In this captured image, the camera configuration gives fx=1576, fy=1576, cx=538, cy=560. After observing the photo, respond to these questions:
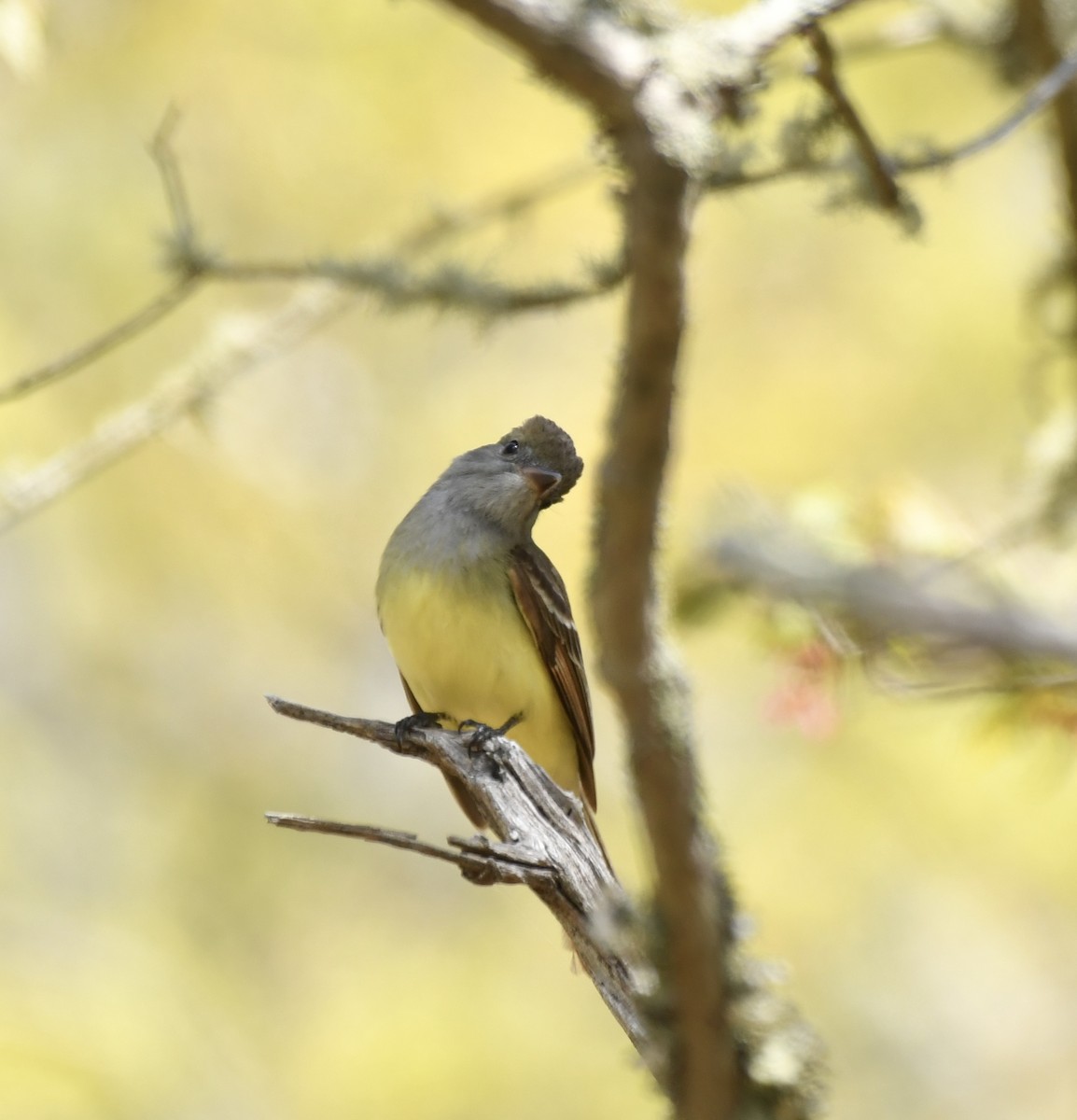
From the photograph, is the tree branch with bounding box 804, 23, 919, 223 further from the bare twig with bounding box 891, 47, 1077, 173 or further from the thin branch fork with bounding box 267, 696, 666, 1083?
the thin branch fork with bounding box 267, 696, 666, 1083

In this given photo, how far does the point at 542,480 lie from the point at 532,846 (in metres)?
0.95

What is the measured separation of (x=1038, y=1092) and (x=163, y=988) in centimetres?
467

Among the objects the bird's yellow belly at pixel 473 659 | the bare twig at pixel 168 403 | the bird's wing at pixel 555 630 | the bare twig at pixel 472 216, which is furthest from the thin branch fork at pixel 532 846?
the bare twig at pixel 472 216

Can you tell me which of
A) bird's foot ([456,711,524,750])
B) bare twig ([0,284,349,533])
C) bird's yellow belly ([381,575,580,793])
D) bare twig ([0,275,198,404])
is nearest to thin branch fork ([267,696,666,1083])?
bird's foot ([456,711,524,750])

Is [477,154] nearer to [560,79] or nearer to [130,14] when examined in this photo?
[130,14]

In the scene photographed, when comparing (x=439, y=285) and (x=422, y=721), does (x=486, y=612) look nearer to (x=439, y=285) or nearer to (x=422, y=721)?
(x=422, y=721)

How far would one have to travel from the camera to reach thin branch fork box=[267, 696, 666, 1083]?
2.78 meters

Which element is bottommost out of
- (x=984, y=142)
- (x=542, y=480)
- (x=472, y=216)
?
(x=542, y=480)

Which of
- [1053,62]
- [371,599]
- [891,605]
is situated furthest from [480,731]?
[371,599]

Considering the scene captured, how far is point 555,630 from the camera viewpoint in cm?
452

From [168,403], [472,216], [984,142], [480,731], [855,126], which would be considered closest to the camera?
[855,126]

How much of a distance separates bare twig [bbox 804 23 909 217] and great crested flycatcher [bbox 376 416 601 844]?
1.08 m

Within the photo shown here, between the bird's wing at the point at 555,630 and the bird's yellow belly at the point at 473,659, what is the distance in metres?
0.03

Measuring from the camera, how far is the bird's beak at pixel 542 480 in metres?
3.72
